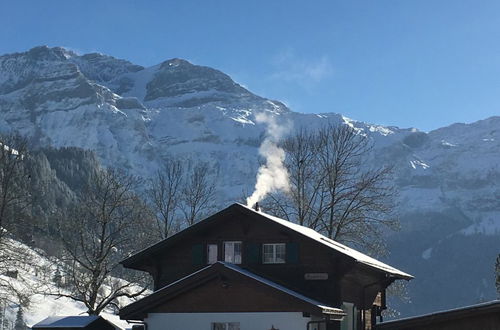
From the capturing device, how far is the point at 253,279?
1091 inches

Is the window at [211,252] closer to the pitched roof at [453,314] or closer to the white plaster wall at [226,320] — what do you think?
the white plaster wall at [226,320]

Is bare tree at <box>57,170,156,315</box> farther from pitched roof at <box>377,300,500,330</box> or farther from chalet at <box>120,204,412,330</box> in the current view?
pitched roof at <box>377,300,500,330</box>

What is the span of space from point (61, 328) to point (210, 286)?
9.05 m

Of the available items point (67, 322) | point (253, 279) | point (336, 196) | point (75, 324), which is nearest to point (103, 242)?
point (67, 322)

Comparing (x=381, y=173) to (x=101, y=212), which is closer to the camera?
(x=101, y=212)

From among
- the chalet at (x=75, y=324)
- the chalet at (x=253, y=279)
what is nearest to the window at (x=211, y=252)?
the chalet at (x=253, y=279)

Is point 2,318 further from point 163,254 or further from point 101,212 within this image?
point 163,254

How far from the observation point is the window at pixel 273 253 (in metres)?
31.4

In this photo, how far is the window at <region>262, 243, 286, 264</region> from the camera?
3136 centimetres

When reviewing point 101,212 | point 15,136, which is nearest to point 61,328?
point 101,212

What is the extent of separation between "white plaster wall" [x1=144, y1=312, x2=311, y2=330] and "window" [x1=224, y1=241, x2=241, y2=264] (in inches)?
160

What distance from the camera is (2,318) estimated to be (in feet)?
278

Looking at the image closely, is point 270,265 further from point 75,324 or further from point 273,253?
point 75,324

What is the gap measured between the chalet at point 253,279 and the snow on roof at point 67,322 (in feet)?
11.5
